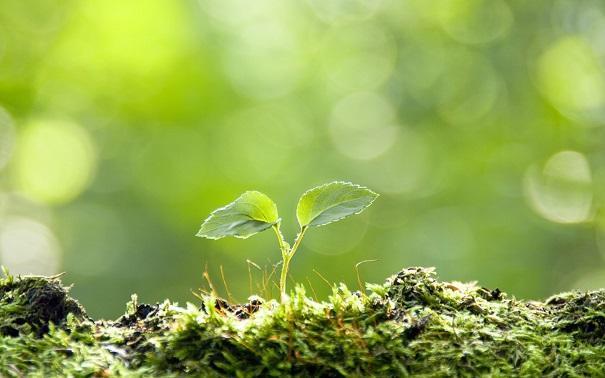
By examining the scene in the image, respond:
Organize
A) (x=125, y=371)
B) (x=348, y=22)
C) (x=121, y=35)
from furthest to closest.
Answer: (x=348, y=22) → (x=121, y=35) → (x=125, y=371)

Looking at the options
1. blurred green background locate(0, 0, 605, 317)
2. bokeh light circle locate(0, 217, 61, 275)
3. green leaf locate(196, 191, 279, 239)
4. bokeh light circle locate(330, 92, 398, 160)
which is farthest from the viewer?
bokeh light circle locate(330, 92, 398, 160)

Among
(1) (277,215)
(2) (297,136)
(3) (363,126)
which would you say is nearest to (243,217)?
(1) (277,215)

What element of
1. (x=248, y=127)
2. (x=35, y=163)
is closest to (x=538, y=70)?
(x=248, y=127)

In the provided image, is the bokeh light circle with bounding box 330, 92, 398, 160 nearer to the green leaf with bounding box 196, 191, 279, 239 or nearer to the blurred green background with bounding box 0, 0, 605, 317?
the blurred green background with bounding box 0, 0, 605, 317

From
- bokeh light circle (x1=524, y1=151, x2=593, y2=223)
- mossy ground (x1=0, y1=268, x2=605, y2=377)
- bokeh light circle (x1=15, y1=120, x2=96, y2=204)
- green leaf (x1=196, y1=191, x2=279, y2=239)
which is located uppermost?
bokeh light circle (x1=15, y1=120, x2=96, y2=204)

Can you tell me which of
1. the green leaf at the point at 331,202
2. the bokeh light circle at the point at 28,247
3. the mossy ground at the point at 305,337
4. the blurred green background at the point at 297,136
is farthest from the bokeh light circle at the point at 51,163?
the green leaf at the point at 331,202

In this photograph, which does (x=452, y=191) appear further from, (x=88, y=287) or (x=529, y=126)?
(x=88, y=287)

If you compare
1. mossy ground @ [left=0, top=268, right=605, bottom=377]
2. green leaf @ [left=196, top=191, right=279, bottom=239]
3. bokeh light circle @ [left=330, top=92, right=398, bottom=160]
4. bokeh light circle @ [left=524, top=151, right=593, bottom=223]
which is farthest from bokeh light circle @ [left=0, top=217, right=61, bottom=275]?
green leaf @ [left=196, top=191, right=279, bottom=239]

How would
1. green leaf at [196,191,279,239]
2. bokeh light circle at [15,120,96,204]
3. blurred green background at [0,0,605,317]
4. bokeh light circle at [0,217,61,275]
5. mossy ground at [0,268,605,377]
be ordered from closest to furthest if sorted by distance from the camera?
1. mossy ground at [0,268,605,377]
2. green leaf at [196,191,279,239]
3. blurred green background at [0,0,605,317]
4. bokeh light circle at [0,217,61,275]
5. bokeh light circle at [15,120,96,204]
